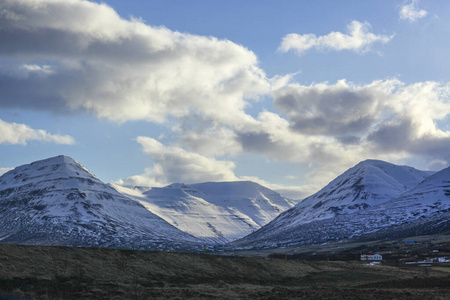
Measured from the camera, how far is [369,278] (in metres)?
74.8

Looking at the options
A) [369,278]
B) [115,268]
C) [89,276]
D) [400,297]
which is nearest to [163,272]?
[115,268]

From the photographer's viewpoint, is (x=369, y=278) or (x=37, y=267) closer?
(x=37, y=267)

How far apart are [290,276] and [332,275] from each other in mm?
7495

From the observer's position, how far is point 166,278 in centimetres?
5856

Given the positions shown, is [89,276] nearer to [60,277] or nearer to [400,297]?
[60,277]

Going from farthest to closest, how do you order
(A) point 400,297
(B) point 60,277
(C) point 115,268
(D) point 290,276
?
(D) point 290,276 < (C) point 115,268 < (B) point 60,277 < (A) point 400,297

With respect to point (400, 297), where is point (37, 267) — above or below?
above

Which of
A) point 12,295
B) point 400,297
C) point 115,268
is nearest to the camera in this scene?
point 12,295

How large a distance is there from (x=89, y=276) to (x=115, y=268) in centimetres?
519

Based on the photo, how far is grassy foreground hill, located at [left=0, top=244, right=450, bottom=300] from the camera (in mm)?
46531

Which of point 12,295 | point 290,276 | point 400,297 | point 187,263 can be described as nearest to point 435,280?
point 290,276

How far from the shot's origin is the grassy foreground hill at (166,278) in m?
46.5

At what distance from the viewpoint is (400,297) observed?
1847 inches

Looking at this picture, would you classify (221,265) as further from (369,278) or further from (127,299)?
(127,299)
